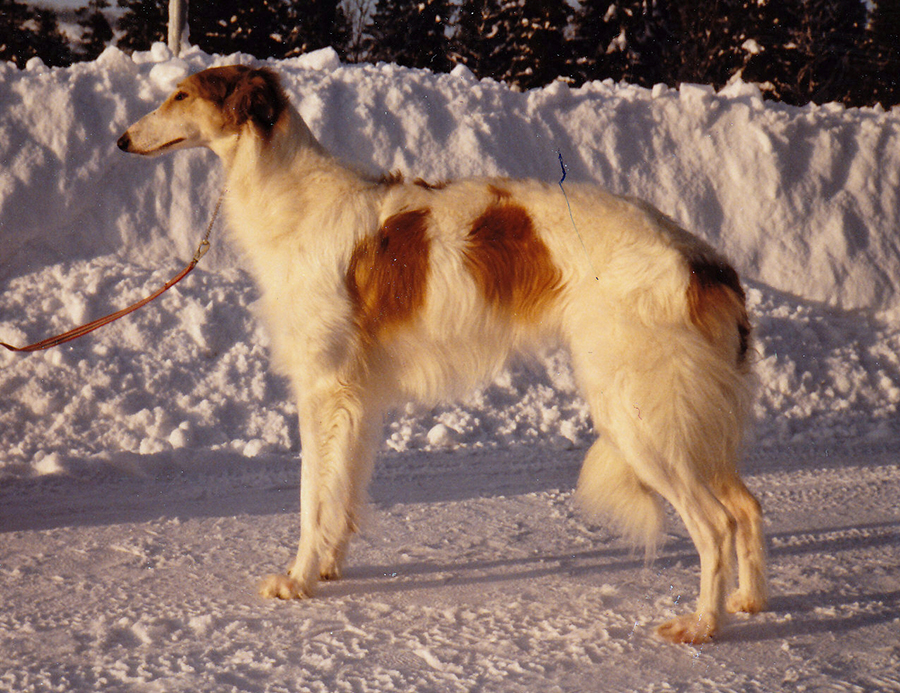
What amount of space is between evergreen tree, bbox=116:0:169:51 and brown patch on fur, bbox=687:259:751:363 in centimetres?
1755

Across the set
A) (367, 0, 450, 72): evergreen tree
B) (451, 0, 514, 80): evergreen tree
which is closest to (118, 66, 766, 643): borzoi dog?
(451, 0, 514, 80): evergreen tree

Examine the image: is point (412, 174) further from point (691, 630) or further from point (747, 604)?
point (691, 630)

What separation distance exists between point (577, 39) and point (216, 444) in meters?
16.3

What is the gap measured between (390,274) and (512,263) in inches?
20.6

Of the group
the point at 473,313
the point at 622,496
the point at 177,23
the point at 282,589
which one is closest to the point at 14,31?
the point at 177,23

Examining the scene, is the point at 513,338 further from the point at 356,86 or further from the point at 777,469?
the point at 356,86

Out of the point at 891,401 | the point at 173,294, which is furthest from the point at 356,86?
the point at 891,401

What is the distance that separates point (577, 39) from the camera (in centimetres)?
1903

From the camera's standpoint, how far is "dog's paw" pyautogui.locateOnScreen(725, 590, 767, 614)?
3266 mm

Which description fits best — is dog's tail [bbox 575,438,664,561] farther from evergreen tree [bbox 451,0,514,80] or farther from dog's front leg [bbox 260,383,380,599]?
evergreen tree [bbox 451,0,514,80]

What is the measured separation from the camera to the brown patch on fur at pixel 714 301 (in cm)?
307

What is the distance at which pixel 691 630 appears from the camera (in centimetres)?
300

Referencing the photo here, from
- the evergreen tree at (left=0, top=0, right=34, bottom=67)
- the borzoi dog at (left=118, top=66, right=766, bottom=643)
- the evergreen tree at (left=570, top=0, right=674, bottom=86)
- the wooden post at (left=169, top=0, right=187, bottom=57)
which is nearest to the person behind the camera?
the borzoi dog at (left=118, top=66, right=766, bottom=643)

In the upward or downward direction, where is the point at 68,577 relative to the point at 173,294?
downward
